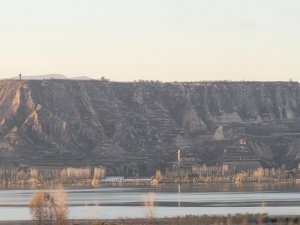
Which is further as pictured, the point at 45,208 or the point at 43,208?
the point at 45,208

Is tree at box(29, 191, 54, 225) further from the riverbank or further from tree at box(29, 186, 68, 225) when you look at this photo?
the riverbank

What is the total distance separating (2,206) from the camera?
408ft

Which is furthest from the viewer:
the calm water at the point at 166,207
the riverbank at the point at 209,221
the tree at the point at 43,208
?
the calm water at the point at 166,207

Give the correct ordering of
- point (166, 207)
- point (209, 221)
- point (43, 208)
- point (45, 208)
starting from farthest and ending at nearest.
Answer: point (166, 207) < point (45, 208) < point (43, 208) < point (209, 221)

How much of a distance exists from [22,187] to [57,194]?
111107 mm

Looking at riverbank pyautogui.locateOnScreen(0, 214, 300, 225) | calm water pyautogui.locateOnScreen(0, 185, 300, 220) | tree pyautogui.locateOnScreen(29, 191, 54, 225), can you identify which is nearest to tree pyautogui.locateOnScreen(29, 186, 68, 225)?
tree pyautogui.locateOnScreen(29, 191, 54, 225)

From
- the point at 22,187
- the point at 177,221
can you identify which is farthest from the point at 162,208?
the point at 22,187

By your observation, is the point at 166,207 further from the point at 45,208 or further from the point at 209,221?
the point at 45,208

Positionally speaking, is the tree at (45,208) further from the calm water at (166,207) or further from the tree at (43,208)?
the calm water at (166,207)

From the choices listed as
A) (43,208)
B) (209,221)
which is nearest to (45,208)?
(43,208)

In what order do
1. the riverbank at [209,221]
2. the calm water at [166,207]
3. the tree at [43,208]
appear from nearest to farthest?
the riverbank at [209,221]
the tree at [43,208]
the calm water at [166,207]

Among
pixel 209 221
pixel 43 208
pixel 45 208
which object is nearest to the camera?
pixel 209 221

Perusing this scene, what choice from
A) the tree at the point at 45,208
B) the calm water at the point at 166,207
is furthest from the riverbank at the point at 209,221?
the calm water at the point at 166,207

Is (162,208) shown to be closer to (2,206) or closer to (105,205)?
(105,205)
